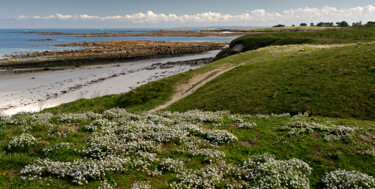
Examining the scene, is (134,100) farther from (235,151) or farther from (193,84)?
(235,151)

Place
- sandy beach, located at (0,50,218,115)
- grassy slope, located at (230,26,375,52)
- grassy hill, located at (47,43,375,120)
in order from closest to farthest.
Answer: grassy hill, located at (47,43,375,120) < sandy beach, located at (0,50,218,115) < grassy slope, located at (230,26,375,52)

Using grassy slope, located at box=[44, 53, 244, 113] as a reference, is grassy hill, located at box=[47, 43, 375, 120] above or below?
above

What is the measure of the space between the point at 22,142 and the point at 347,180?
58.6 feet

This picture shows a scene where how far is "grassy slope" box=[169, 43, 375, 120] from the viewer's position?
22.6 meters

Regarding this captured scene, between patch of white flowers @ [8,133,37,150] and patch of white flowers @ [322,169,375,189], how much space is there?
16503 millimetres

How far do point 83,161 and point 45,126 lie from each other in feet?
19.4

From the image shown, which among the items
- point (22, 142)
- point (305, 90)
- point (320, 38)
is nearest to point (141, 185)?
point (22, 142)

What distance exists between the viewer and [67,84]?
5412cm

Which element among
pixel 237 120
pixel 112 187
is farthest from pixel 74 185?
pixel 237 120

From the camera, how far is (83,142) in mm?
13422

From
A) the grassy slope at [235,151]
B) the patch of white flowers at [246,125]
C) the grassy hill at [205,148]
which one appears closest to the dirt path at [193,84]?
the grassy hill at [205,148]

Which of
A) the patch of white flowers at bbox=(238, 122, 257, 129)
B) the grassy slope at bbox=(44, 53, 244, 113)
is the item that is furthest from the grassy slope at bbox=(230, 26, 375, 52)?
the patch of white flowers at bbox=(238, 122, 257, 129)

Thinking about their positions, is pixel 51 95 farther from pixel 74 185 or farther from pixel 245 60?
pixel 245 60

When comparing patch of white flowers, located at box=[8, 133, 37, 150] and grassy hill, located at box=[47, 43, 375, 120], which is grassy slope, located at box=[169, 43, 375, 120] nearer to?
grassy hill, located at box=[47, 43, 375, 120]
